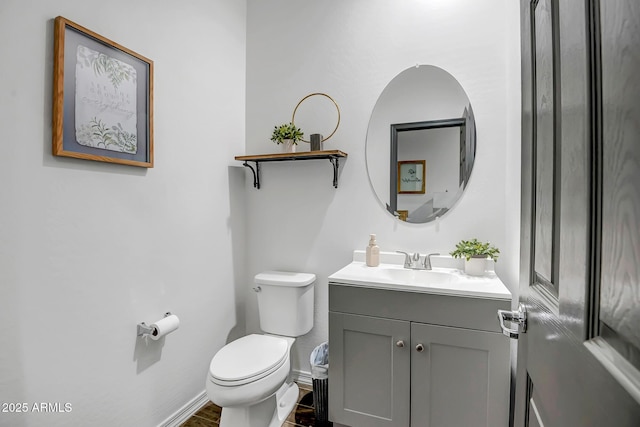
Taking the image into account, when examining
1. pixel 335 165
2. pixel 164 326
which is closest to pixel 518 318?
pixel 335 165

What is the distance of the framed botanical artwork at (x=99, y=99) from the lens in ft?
3.93

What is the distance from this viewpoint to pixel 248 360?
1.55 m

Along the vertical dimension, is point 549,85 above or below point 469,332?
above

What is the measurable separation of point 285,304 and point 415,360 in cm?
84

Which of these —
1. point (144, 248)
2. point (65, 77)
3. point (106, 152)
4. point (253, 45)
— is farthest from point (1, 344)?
point (253, 45)

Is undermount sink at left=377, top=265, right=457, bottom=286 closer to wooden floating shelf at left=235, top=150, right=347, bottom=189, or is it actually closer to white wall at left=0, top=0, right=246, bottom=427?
wooden floating shelf at left=235, top=150, right=347, bottom=189

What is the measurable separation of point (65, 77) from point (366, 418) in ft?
6.44

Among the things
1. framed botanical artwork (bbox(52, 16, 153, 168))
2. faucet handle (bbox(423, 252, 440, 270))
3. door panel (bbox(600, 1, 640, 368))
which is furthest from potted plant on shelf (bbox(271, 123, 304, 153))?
door panel (bbox(600, 1, 640, 368))

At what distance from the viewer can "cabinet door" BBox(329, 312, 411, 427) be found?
1.46 metres

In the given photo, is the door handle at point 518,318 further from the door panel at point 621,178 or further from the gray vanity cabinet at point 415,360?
the gray vanity cabinet at point 415,360

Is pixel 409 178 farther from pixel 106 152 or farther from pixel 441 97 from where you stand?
pixel 106 152

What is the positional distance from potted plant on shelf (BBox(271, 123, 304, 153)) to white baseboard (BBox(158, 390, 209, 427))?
1.62m

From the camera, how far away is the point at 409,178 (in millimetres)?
1901

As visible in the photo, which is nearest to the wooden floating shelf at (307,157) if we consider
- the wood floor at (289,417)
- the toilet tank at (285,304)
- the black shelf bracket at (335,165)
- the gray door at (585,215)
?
the black shelf bracket at (335,165)
